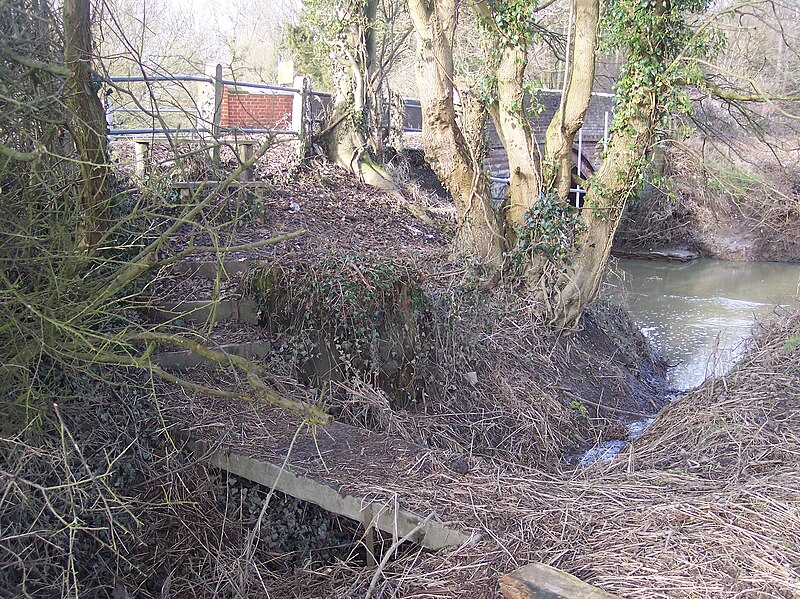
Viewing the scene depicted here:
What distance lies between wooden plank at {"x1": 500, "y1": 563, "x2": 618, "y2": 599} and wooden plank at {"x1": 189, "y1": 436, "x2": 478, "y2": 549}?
50 centimetres

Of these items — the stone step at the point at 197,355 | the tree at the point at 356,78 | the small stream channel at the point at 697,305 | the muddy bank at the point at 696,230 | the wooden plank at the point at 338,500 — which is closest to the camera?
the wooden plank at the point at 338,500

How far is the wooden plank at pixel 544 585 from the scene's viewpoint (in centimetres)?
336

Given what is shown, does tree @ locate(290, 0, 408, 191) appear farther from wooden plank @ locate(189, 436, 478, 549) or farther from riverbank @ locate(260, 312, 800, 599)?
riverbank @ locate(260, 312, 800, 599)

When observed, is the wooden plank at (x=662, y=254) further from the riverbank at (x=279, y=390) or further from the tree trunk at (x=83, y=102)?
the tree trunk at (x=83, y=102)

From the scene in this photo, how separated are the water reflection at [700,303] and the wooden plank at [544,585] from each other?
20.4 feet

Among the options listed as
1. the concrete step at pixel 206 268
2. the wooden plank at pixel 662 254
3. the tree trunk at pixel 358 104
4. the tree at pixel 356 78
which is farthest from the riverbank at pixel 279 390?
the wooden plank at pixel 662 254

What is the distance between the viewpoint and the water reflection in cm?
1154

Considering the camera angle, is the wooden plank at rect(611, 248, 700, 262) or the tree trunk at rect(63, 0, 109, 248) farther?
the wooden plank at rect(611, 248, 700, 262)

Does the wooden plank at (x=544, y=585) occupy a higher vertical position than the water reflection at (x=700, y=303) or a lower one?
higher

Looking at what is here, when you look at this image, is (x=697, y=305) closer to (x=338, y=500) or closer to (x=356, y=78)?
(x=356, y=78)

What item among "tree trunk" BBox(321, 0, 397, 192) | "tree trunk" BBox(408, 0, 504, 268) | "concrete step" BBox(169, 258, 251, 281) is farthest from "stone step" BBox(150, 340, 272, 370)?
"tree trunk" BBox(321, 0, 397, 192)

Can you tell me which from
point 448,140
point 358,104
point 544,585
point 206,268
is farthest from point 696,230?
point 544,585

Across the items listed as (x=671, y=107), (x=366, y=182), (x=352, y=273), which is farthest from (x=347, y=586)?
(x=366, y=182)

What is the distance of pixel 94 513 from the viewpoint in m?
4.52
